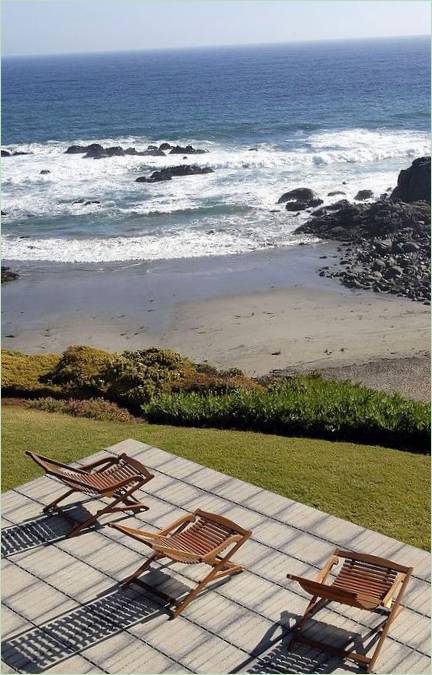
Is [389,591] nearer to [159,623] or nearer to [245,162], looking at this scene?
[159,623]

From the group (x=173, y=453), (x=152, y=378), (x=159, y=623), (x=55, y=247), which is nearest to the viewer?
(x=159, y=623)

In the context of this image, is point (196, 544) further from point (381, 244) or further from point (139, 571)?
point (381, 244)

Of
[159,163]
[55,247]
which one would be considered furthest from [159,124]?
[55,247]

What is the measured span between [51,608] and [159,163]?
155 ft

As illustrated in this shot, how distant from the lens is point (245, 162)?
2002 inches

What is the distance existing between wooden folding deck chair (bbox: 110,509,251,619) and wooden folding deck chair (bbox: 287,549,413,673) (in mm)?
790

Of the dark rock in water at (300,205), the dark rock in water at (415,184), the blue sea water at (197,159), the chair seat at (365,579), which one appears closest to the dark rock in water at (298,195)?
the dark rock in water at (300,205)

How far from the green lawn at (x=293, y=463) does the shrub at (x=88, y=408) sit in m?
0.54

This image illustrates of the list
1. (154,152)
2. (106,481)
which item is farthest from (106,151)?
(106,481)

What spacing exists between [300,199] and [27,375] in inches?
998

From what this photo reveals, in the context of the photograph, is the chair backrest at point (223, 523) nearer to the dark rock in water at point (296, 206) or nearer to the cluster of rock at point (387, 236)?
the cluster of rock at point (387, 236)

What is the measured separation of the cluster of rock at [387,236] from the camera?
87.6 feet

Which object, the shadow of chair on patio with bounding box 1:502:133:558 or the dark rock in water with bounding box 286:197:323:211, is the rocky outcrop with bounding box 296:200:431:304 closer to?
the dark rock in water with bounding box 286:197:323:211

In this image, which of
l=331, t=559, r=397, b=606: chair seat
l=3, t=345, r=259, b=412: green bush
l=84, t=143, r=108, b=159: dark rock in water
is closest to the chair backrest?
l=331, t=559, r=397, b=606: chair seat
